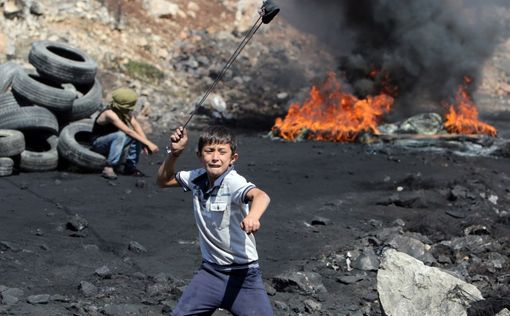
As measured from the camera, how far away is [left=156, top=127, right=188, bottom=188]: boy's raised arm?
3.97 metres

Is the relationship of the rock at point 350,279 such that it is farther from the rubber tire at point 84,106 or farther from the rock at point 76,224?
the rubber tire at point 84,106

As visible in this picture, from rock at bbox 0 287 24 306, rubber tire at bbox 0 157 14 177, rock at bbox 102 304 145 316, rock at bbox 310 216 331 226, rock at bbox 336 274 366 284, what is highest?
rock at bbox 336 274 366 284

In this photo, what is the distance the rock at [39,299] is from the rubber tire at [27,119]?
519cm

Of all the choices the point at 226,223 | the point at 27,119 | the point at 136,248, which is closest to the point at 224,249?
the point at 226,223

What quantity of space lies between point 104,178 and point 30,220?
2340mm

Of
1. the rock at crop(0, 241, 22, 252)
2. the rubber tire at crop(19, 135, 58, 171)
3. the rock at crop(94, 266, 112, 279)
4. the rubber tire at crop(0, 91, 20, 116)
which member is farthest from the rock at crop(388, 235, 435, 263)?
the rubber tire at crop(0, 91, 20, 116)

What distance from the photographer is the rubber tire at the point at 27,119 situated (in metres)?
9.80

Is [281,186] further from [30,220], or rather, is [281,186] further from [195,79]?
[195,79]

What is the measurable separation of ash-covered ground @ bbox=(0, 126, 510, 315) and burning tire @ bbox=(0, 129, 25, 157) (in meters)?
0.36

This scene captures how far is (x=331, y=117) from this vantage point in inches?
611

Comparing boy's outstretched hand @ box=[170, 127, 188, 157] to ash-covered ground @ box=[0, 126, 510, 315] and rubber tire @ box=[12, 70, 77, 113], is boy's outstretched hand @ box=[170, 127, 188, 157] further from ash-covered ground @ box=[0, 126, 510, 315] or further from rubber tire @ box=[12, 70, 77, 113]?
rubber tire @ box=[12, 70, 77, 113]

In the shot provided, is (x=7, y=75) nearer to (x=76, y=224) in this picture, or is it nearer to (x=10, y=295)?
(x=76, y=224)

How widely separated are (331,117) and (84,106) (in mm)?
6523

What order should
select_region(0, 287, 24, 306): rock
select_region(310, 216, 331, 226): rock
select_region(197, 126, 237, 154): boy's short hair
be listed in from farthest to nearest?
select_region(310, 216, 331, 226): rock, select_region(0, 287, 24, 306): rock, select_region(197, 126, 237, 154): boy's short hair
